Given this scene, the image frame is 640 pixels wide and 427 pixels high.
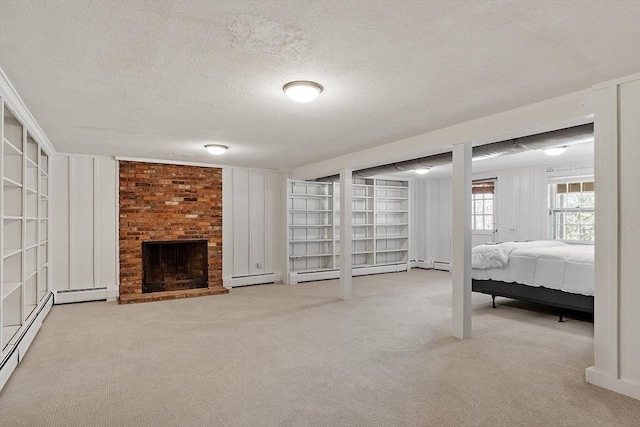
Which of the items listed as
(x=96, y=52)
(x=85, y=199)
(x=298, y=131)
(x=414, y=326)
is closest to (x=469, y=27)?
(x=96, y=52)

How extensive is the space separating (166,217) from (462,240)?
198 inches

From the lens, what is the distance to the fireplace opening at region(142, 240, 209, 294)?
21.6ft

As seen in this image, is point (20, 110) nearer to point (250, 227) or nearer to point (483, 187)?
point (250, 227)

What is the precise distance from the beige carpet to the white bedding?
19.0 inches

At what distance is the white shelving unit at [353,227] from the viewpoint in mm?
8102

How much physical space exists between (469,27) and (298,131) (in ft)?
8.75

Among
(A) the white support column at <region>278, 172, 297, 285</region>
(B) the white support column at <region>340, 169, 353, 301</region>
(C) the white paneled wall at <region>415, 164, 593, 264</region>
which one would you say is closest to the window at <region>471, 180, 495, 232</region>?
(C) the white paneled wall at <region>415, 164, 593, 264</region>

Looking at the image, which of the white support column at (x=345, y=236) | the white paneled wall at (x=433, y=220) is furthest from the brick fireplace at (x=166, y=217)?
the white paneled wall at (x=433, y=220)

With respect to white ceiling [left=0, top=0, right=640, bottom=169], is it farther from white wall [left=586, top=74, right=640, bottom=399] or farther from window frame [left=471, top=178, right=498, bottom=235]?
window frame [left=471, top=178, right=498, bottom=235]

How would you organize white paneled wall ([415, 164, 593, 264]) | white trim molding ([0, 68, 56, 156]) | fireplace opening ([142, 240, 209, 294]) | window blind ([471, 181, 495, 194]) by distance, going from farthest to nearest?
1. window blind ([471, 181, 495, 194])
2. white paneled wall ([415, 164, 593, 264])
3. fireplace opening ([142, 240, 209, 294])
4. white trim molding ([0, 68, 56, 156])

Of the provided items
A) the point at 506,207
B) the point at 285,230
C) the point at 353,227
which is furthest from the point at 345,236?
the point at 506,207

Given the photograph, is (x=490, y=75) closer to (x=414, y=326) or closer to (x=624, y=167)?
(x=624, y=167)

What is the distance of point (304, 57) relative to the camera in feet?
7.88

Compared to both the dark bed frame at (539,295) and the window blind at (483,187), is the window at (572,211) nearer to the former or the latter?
the window blind at (483,187)
